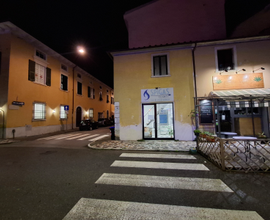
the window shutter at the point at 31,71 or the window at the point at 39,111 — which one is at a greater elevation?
the window shutter at the point at 31,71

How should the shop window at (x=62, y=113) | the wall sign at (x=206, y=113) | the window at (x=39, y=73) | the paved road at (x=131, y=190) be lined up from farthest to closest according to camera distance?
the shop window at (x=62, y=113)
the window at (x=39, y=73)
the wall sign at (x=206, y=113)
the paved road at (x=131, y=190)

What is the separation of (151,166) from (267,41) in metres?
10.7

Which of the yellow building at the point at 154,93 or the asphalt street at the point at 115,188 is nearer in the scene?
the asphalt street at the point at 115,188

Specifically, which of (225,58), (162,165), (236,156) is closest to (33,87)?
(162,165)

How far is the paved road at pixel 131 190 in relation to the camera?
239 centimetres

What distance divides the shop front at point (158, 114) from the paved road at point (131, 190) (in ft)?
14.2

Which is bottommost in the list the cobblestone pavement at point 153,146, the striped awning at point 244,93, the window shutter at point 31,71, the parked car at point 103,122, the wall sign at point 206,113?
the cobblestone pavement at point 153,146

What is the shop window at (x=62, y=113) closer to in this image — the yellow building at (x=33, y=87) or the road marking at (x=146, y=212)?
the yellow building at (x=33, y=87)

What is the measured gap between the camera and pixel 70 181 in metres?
3.55

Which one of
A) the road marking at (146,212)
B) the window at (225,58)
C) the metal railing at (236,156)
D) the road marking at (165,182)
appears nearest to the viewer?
the road marking at (146,212)

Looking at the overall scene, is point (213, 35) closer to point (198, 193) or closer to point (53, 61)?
point (198, 193)

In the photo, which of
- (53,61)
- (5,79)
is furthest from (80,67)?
(5,79)

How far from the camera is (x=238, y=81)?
8461mm

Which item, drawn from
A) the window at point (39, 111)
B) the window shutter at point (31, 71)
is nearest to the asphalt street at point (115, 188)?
the window at point (39, 111)
